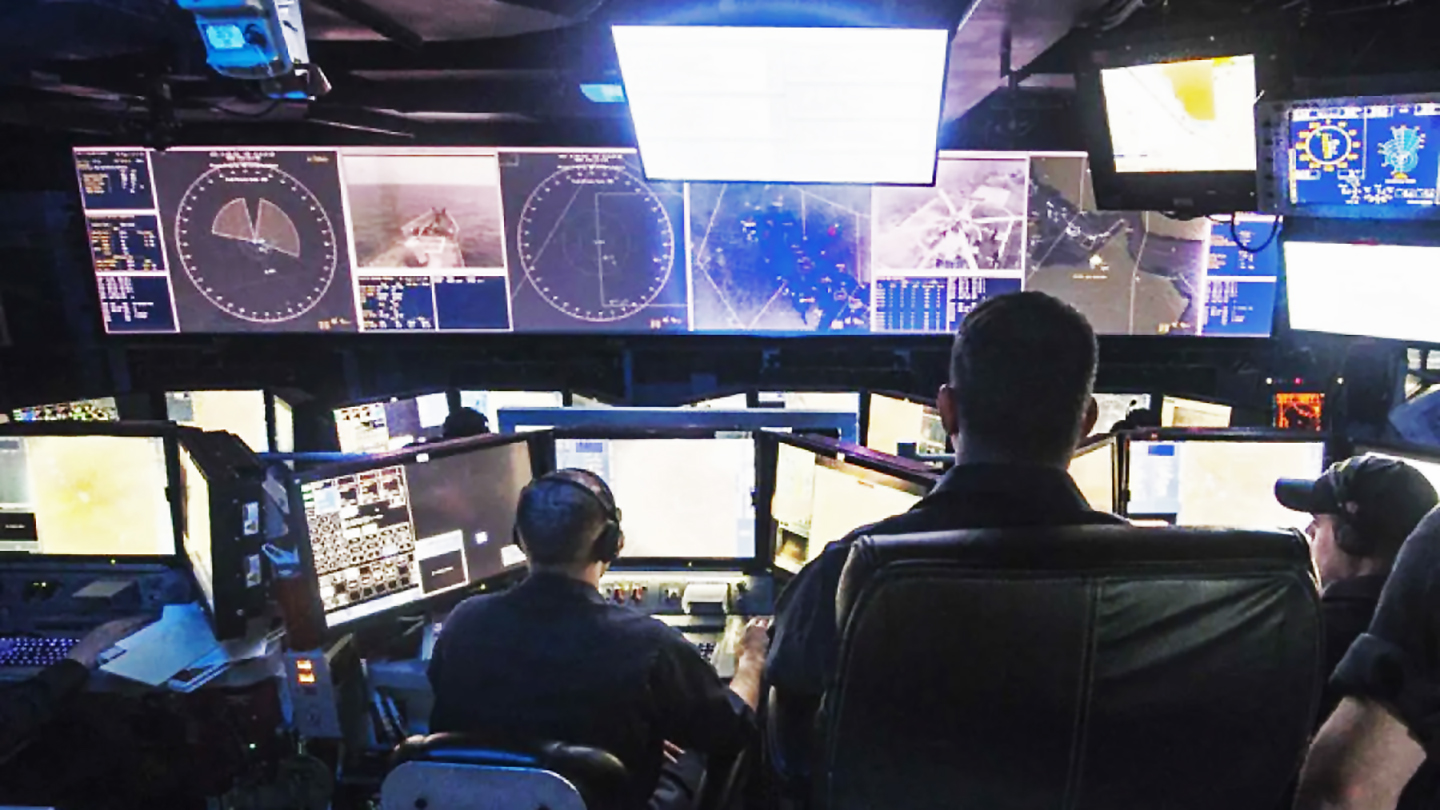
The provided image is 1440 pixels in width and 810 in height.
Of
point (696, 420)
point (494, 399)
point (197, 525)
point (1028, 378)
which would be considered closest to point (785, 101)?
point (696, 420)

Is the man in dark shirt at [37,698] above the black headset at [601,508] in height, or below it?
below

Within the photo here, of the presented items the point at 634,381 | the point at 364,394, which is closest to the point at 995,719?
the point at 634,381

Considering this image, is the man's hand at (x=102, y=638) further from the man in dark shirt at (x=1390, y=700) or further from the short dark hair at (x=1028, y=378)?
the man in dark shirt at (x=1390, y=700)

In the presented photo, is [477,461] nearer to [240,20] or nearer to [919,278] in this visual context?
[240,20]

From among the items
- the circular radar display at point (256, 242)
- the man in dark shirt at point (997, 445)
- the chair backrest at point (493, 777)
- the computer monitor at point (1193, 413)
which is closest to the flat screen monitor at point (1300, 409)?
the computer monitor at point (1193, 413)

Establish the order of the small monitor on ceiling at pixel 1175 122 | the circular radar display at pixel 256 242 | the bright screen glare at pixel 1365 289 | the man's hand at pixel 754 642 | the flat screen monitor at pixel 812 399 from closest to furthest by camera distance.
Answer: the man's hand at pixel 754 642 → the small monitor on ceiling at pixel 1175 122 → the bright screen glare at pixel 1365 289 → the flat screen monitor at pixel 812 399 → the circular radar display at pixel 256 242

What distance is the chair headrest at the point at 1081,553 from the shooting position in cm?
98

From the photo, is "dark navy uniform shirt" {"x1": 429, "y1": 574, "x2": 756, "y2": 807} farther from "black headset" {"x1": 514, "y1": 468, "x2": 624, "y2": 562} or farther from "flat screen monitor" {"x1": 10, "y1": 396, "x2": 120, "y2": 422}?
"flat screen monitor" {"x1": 10, "y1": 396, "x2": 120, "y2": 422}

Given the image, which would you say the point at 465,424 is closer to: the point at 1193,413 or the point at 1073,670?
the point at 1073,670

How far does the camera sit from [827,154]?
296 centimetres

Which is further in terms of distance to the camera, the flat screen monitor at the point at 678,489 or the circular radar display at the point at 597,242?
the circular radar display at the point at 597,242

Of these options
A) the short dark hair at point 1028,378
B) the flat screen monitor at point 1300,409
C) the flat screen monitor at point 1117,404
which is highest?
Answer: the short dark hair at point 1028,378

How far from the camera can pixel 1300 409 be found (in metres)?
3.46

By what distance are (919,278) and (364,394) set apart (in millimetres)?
3193
